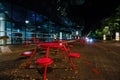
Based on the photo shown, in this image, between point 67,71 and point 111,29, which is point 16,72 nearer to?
point 67,71

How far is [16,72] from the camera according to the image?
8203 mm

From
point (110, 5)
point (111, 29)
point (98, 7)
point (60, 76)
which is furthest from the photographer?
point (98, 7)

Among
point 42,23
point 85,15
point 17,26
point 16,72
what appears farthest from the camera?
point 85,15

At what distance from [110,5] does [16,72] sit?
65503 mm

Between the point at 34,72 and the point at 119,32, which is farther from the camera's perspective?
the point at 119,32

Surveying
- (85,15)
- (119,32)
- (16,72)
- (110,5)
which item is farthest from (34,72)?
(85,15)

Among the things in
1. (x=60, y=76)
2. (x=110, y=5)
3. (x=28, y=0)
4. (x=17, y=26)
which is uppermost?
(x=110, y=5)

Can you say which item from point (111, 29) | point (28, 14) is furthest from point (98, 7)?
point (28, 14)

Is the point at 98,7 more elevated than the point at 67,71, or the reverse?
the point at 98,7

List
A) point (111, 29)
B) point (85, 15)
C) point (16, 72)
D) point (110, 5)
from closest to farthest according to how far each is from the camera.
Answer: point (16, 72), point (111, 29), point (110, 5), point (85, 15)

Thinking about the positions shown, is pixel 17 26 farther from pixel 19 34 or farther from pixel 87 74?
pixel 87 74

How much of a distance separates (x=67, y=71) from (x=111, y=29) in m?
48.8

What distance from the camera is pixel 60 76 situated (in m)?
7.64

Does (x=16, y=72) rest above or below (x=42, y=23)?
below
